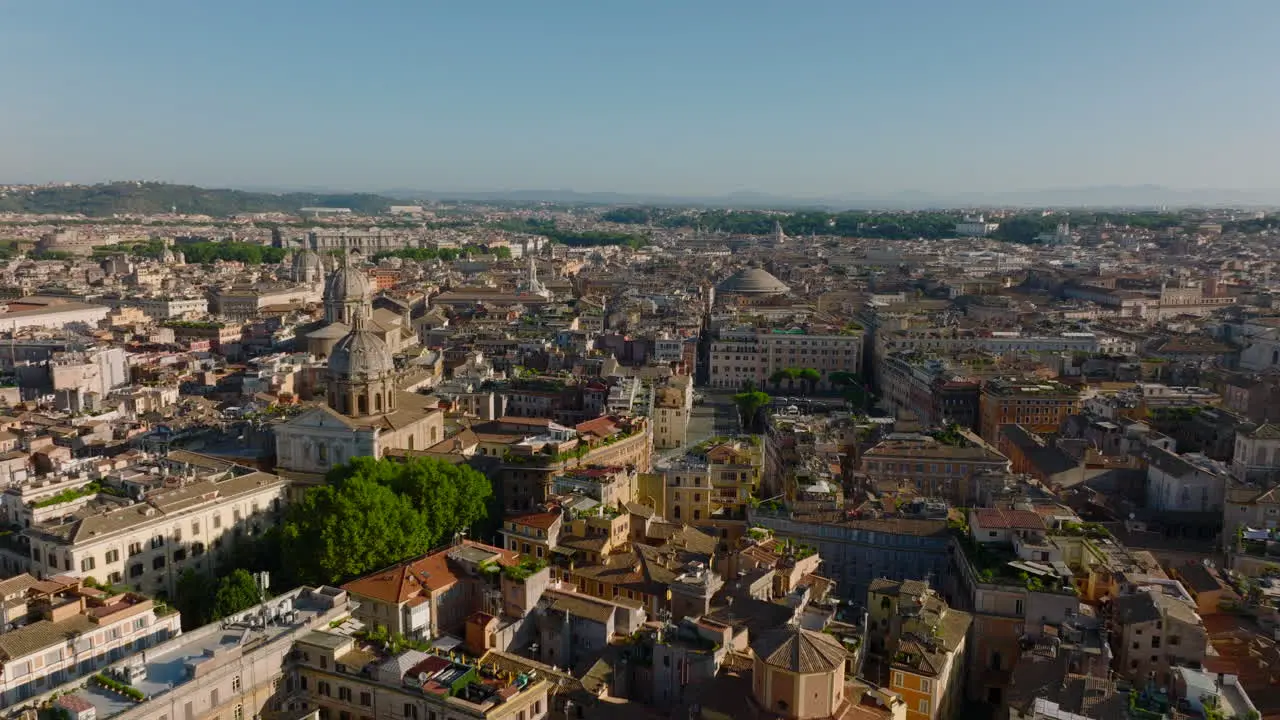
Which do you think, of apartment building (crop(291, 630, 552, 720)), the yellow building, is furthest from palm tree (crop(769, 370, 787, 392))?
apartment building (crop(291, 630, 552, 720))

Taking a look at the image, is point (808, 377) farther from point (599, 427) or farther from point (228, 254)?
point (228, 254)

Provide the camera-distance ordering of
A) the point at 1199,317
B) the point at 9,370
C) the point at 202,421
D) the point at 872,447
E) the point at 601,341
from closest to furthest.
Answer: the point at 872,447, the point at 202,421, the point at 9,370, the point at 601,341, the point at 1199,317

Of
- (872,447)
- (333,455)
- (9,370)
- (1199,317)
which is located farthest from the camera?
(1199,317)

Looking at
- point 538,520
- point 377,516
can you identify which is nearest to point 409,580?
point 377,516

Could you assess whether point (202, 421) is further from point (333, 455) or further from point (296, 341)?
point (296, 341)

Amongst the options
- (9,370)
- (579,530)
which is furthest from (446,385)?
(9,370)
